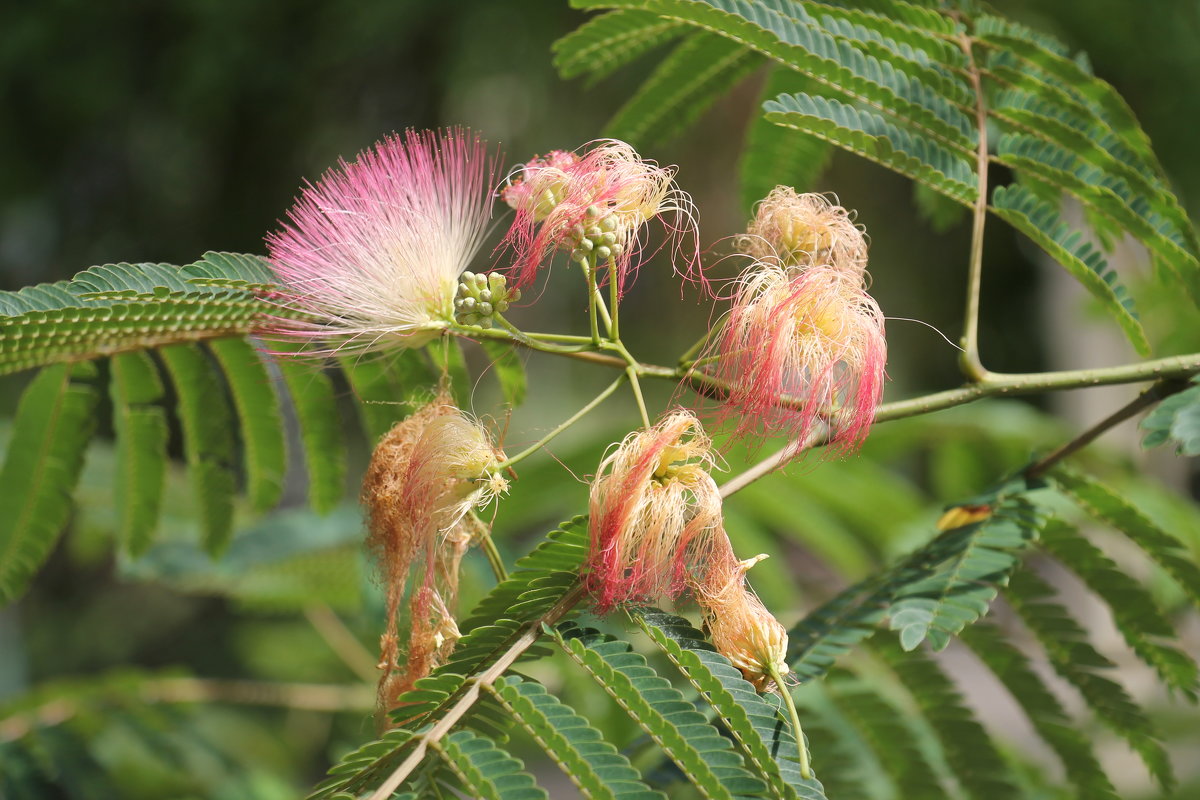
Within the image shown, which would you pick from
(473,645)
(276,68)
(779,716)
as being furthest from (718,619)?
(276,68)

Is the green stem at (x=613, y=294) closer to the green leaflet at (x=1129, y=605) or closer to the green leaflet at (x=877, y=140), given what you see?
the green leaflet at (x=877, y=140)

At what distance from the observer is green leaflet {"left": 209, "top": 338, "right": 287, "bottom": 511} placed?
183 centimetres

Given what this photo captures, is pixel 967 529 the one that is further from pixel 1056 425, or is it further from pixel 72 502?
pixel 1056 425

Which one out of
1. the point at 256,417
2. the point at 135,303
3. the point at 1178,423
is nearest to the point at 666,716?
the point at 1178,423

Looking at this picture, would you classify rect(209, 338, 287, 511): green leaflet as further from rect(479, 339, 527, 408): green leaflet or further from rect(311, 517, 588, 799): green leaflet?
rect(311, 517, 588, 799): green leaflet

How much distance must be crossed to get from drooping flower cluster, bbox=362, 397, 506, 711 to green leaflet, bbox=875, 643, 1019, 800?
0.83 metres

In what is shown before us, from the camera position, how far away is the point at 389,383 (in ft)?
6.08

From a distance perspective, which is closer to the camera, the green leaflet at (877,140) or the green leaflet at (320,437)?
the green leaflet at (877,140)

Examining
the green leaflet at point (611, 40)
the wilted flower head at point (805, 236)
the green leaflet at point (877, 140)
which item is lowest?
the wilted flower head at point (805, 236)

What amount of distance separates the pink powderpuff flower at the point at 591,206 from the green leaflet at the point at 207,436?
2.66 feet

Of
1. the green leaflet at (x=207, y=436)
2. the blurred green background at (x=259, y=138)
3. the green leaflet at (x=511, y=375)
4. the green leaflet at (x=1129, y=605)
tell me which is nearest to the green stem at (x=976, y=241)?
the green leaflet at (x=1129, y=605)

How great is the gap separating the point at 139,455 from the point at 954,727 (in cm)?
164

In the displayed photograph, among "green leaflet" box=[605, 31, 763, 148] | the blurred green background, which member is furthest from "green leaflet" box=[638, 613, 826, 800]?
the blurred green background

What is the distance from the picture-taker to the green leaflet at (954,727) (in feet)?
5.47
